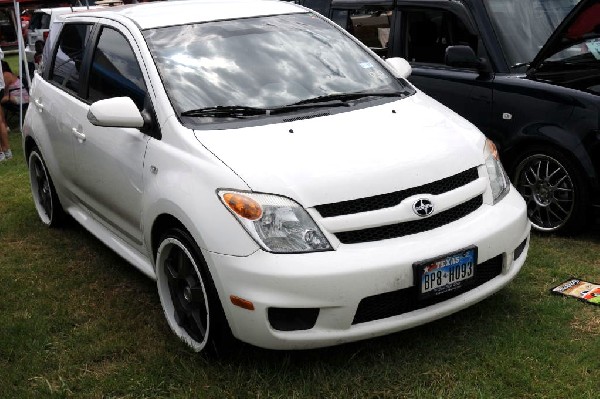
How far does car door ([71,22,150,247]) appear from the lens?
4.09 m

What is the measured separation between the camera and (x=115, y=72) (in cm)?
447

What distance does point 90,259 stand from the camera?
5277 mm

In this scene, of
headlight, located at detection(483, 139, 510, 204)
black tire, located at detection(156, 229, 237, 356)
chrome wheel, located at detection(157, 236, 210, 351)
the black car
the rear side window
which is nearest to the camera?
black tire, located at detection(156, 229, 237, 356)

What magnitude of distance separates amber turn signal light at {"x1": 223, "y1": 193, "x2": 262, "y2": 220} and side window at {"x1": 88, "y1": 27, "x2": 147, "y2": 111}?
106 centimetres

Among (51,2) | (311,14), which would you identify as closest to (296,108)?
(311,14)

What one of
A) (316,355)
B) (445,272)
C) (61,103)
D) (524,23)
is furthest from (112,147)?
(524,23)

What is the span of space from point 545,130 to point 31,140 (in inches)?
150

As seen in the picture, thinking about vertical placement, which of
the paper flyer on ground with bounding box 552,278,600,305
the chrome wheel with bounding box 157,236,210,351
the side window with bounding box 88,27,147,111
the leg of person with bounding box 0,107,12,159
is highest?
the side window with bounding box 88,27,147,111

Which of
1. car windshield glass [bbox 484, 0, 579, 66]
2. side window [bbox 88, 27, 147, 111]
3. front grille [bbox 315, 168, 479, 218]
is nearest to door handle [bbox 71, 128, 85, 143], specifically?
side window [bbox 88, 27, 147, 111]

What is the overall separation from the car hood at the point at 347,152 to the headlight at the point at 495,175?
8cm

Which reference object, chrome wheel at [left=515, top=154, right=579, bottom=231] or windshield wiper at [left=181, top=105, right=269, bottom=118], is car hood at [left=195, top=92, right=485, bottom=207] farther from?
chrome wheel at [left=515, top=154, right=579, bottom=231]

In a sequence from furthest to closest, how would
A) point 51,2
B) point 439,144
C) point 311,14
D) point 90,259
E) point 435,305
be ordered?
point 51,2 → point 90,259 → point 311,14 → point 439,144 → point 435,305

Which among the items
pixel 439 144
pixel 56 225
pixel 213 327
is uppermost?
pixel 439 144

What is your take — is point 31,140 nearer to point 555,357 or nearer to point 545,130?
point 545,130
